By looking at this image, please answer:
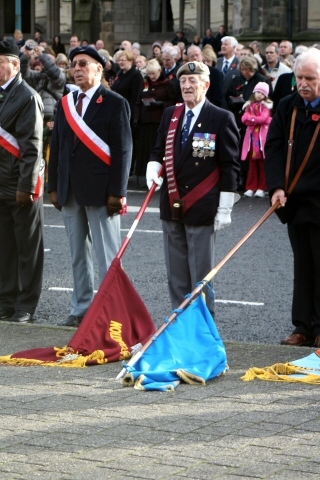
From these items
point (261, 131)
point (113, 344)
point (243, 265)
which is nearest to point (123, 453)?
point (113, 344)

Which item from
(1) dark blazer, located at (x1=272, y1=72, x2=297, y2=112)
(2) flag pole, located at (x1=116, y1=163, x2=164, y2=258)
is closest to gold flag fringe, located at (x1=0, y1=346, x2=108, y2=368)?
(2) flag pole, located at (x1=116, y1=163, x2=164, y2=258)

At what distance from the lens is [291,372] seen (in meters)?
7.17

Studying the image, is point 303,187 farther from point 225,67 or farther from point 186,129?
point 225,67

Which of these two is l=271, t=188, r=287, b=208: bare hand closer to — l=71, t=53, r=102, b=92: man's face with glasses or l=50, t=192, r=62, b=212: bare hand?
l=71, t=53, r=102, b=92: man's face with glasses

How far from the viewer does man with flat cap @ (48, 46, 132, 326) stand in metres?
8.90

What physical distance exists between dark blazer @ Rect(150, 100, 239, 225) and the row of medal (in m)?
0.03

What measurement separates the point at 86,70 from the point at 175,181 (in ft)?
3.96

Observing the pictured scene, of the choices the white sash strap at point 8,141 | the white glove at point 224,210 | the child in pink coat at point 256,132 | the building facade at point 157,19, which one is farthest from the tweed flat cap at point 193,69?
the building facade at point 157,19

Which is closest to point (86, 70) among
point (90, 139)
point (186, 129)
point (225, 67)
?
point (90, 139)

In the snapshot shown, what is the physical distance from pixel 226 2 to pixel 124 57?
64.9ft

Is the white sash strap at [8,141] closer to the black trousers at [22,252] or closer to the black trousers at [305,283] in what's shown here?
the black trousers at [22,252]

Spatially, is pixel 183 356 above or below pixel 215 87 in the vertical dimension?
below

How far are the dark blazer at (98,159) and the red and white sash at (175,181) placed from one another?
25.2 inches

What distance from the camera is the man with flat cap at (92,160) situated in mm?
8898
